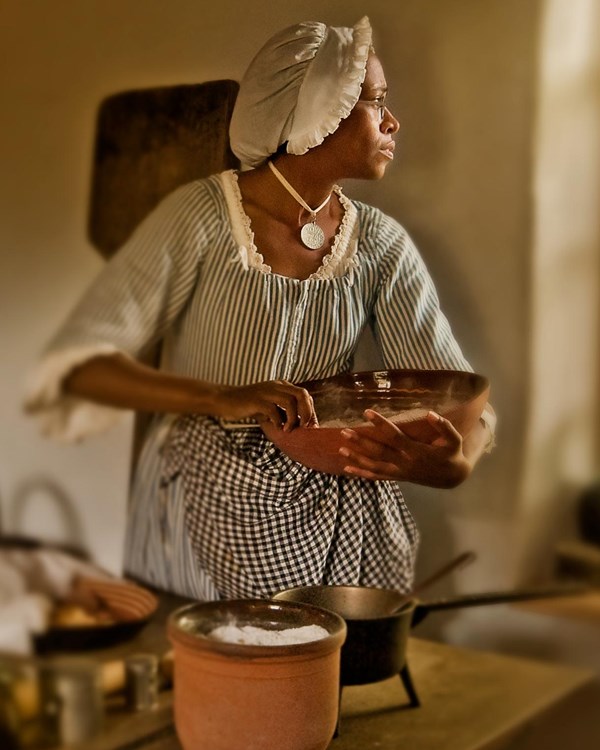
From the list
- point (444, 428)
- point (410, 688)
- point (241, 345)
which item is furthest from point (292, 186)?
point (410, 688)

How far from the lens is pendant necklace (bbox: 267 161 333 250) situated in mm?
994

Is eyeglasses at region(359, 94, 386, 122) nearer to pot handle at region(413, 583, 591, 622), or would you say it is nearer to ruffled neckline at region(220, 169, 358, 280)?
ruffled neckline at region(220, 169, 358, 280)

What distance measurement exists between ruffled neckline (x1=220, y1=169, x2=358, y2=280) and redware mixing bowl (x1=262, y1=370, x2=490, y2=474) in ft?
0.33

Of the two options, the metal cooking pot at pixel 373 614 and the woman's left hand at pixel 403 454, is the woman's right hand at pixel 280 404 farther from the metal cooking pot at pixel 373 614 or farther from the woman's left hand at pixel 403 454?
the metal cooking pot at pixel 373 614

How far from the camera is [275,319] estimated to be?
0.99m

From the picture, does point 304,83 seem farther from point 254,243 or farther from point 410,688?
point 410,688

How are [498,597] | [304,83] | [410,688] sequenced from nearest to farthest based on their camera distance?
[304,83] → [498,597] → [410,688]

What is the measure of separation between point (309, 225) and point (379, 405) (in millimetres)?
176

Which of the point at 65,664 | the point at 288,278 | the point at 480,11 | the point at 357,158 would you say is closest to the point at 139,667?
the point at 65,664

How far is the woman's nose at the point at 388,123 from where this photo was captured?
982 millimetres

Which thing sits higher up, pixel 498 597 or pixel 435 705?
pixel 498 597

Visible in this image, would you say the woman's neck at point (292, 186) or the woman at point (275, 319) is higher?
the woman's neck at point (292, 186)

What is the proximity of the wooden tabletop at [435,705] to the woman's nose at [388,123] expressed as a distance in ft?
1.66

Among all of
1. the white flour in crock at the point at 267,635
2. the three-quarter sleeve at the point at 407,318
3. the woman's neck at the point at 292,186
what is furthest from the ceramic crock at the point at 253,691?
the woman's neck at the point at 292,186
